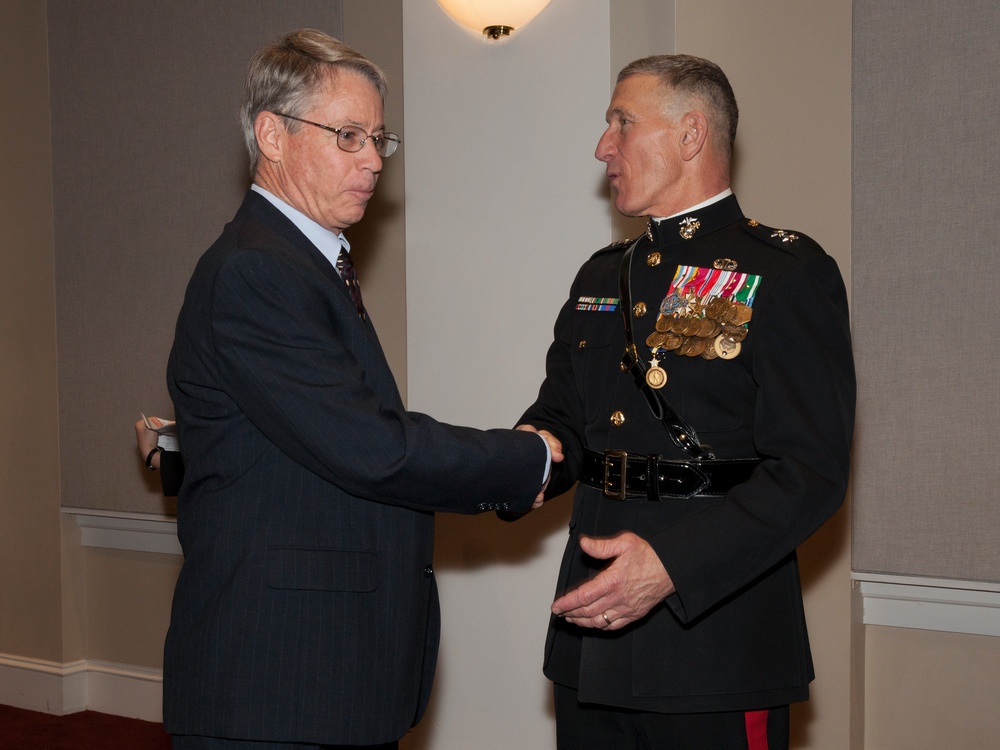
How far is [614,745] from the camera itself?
1898 mm

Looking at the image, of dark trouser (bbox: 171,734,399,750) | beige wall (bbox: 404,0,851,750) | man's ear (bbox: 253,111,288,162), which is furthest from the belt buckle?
beige wall (bbox: 404,0,851,750)

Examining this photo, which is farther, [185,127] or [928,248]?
[185,127]

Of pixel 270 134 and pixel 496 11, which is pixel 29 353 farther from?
pixel 270 134

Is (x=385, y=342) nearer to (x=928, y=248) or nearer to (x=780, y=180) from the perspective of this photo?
(x=780, y=180)

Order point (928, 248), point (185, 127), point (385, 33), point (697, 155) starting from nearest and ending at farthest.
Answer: point (697, 155) → point (928, 248) → point (385, 33) → point (185, 127)

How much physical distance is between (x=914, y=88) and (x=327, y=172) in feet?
5.48

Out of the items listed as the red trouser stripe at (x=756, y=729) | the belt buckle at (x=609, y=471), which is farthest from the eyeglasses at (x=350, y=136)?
the red trouser stripe at (x=756, y=729)

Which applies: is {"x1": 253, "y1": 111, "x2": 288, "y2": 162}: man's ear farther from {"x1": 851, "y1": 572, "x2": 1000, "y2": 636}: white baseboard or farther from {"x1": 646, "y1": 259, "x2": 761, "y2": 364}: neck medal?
{"x1": 851, "y1": 572, "x2": 1000, "y2": 636}: white baseboard

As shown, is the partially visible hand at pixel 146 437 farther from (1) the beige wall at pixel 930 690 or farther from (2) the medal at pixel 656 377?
(1) the beige wall at pixel 930 690

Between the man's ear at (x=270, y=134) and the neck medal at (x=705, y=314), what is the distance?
77 cm

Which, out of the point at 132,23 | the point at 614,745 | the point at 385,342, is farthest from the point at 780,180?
the point at 132,23

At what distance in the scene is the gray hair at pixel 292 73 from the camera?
6.17 ft

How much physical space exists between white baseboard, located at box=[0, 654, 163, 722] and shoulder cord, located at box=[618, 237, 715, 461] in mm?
2903

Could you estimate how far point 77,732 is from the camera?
3932 millimetres
